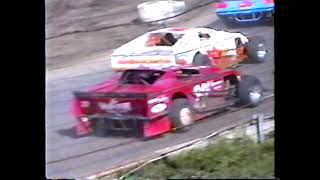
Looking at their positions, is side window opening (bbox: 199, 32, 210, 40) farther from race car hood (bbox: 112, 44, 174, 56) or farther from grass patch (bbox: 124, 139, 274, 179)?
grass patch (bbox: 124, 139, 274, 179)

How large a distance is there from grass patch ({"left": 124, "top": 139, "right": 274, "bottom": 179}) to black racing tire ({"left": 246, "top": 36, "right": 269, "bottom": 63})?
1.76ft

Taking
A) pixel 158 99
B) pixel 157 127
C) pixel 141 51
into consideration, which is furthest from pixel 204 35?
pixel 157 127

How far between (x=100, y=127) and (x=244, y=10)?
1.25 m

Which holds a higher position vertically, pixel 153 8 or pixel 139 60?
pixel 153 8

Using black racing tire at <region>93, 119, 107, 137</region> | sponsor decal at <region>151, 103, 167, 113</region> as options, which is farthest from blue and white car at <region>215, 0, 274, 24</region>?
black racing tire at <region>93, 119, 107, 137</region>

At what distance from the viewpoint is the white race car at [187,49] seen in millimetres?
4438

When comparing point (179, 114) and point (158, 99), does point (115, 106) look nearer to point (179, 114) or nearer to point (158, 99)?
point (158, 99)

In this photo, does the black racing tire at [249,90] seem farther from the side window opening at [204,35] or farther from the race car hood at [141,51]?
the race car hood at [141,51]

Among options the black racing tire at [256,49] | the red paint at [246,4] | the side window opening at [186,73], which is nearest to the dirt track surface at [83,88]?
the black racing tire at [256,49]
